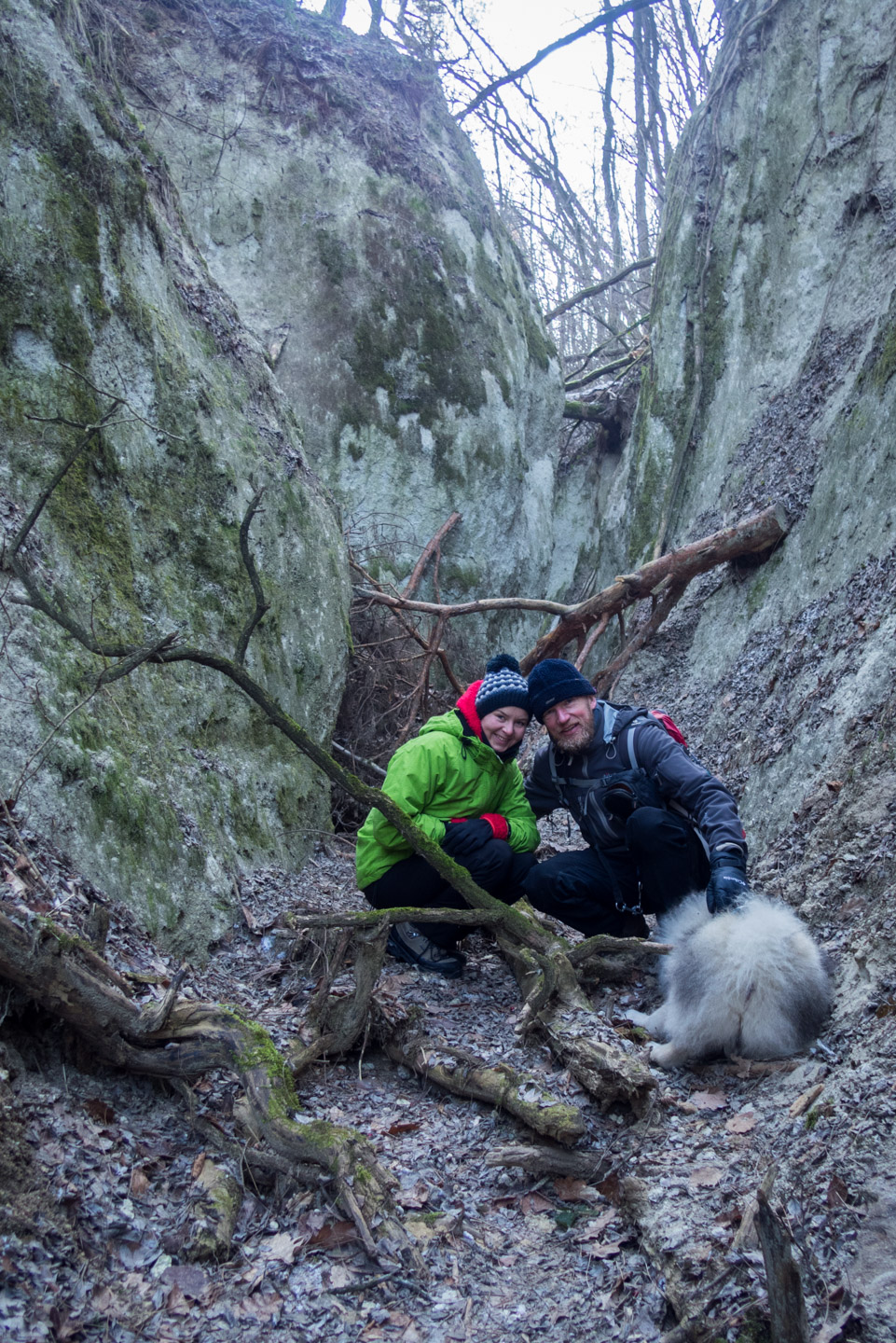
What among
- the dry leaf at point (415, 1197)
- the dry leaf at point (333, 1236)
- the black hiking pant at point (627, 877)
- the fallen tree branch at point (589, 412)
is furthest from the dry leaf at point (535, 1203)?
the fallen tree branch at point (589, 412)

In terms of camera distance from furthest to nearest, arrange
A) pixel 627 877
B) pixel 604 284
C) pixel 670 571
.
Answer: pixel 604 284, pixel 670 571, pixel 627 877

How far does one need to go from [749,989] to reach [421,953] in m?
1.97

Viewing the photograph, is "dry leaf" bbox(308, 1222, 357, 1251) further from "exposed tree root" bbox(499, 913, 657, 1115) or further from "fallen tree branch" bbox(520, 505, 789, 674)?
"fallen tree branch" bbox(520, 505, 789, 674)

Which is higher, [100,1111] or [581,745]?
[581,745]

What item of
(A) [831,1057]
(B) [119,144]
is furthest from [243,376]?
(A) [831,1057]

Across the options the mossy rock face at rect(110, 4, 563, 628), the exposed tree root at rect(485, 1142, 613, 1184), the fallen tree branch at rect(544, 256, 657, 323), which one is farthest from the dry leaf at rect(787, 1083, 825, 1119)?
the fallen tree branch at rect(544, 256, 657, 323)

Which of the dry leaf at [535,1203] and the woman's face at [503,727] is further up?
the woman's face at [503,727]

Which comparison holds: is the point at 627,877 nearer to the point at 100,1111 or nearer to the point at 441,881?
the point at 441,881

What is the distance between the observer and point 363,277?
10258mm

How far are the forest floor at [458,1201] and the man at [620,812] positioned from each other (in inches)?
29.2

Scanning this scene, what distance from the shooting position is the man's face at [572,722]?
13.5ft

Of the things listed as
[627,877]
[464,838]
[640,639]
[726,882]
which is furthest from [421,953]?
[640,639]

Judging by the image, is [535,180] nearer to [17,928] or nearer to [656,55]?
[656,55]

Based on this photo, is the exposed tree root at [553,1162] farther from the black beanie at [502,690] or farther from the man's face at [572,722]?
the black beanie at [502,690]
